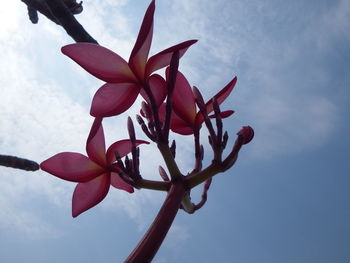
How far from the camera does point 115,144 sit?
78 cm

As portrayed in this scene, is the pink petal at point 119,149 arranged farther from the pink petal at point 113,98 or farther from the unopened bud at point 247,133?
the unopened bud at point 247,133

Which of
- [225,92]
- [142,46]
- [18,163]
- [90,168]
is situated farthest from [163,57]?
[18,163]

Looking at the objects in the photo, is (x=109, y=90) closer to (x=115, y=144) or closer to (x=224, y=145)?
(x=115, y=144)

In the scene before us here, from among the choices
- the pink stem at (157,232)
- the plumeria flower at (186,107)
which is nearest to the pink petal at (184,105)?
the plumeria flower at (186,107)

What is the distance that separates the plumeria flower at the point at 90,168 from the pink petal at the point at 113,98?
0.02 m

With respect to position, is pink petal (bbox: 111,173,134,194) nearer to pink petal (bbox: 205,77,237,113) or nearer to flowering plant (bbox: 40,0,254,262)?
flowering plant (bbox: 40,0,254,262)

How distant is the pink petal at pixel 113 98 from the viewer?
0.70 metres

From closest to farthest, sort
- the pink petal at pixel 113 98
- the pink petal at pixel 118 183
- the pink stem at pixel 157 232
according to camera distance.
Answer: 1. the pink stem at pixel 157 232
2. the pink petal at pixel 113 98
3. the pink petal at pixel 118 183

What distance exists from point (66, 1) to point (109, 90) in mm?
390

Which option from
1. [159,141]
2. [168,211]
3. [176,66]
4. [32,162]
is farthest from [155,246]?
[32,162]

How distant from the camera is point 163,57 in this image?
67cm

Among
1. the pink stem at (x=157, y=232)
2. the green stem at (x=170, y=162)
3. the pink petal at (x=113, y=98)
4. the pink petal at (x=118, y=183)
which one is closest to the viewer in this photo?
the pink stem at (x=157, y=232)

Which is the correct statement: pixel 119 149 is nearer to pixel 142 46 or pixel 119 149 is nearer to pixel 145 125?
pixel 145 125

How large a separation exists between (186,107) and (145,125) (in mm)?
100
